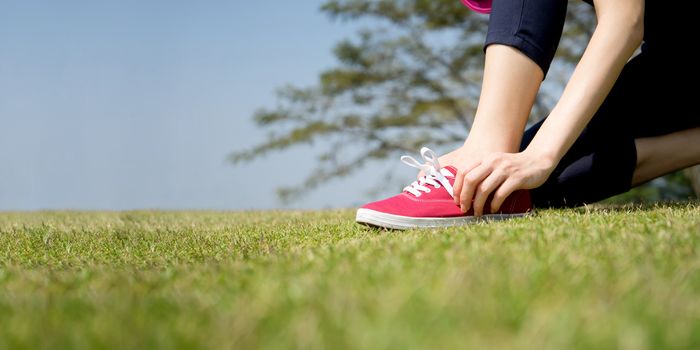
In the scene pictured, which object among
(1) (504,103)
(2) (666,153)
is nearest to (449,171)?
(1) (504,103)

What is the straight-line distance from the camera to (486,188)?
7.19 ft

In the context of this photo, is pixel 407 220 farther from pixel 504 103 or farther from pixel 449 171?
pixel 504 103

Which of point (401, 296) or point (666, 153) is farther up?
point (666, 153)

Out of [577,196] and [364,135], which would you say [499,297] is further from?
[364,135]

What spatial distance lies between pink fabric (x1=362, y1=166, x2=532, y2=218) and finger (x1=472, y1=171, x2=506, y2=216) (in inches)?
2.8

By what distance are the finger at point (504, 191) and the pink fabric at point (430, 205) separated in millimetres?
58

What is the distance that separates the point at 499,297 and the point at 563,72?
1152cm

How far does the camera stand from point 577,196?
115 inches

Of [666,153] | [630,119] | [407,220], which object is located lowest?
[407,220]

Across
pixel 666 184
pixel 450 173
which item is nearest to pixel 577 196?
pixel 450 173

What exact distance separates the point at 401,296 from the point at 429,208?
51.0 inches

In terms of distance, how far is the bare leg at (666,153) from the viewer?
2871 mm

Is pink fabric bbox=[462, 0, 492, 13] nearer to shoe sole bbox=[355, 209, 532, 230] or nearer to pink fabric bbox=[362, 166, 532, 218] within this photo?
pink fabric bbox=[362, 166, 532, 218]

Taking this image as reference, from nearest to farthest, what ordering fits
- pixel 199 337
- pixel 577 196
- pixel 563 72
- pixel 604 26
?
pixel 199 337
pixel 604 26
pixel 577 196
pixel 563 72
